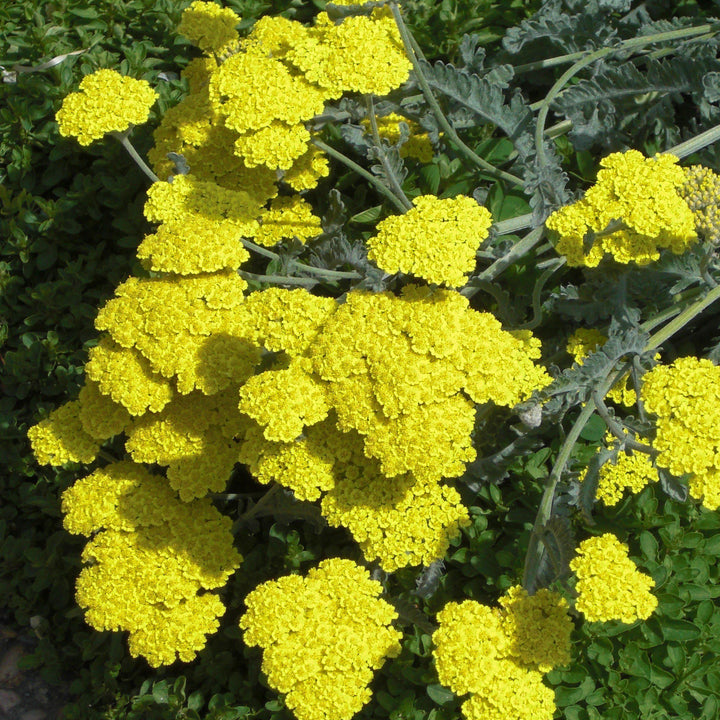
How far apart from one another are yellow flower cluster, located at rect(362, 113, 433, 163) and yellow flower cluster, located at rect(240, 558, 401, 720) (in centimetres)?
208

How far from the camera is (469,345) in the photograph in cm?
322

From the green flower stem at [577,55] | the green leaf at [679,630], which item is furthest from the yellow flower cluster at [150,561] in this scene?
the green flower stem at [577,55]

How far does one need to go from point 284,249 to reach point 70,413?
1.21 m

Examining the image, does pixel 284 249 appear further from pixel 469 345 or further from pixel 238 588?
pixel 238 588

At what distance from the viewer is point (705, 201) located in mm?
3227

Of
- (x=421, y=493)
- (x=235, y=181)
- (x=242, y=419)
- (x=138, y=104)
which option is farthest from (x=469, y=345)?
(x=138, y=104)

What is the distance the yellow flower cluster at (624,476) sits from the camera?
3344 millimetres

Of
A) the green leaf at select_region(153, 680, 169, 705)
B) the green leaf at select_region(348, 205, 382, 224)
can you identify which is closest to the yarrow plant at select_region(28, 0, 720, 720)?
the green leaf at select_region(348, 205, 382, 224)

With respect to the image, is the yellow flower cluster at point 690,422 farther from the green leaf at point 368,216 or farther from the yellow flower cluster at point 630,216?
the green leaf at point 368,216

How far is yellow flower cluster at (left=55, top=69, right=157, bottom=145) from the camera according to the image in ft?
12.6

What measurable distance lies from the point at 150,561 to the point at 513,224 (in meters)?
2.07

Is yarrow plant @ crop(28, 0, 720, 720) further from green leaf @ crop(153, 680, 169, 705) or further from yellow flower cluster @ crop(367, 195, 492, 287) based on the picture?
green leaf @ crop(153, 680, 169, 705)

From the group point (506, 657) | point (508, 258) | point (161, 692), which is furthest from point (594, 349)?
point (161, 692)

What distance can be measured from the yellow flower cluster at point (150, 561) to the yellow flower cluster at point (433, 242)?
138cm
